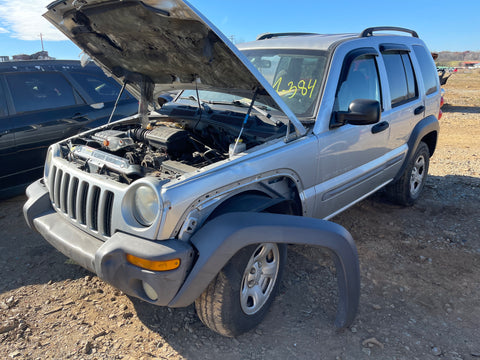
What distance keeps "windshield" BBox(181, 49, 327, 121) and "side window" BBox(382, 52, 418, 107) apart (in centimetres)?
104

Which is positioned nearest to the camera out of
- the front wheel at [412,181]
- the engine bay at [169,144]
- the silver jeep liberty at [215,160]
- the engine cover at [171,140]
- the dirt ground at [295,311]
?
the silver jeep liberty at [215,160]

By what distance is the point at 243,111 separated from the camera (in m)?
3.28

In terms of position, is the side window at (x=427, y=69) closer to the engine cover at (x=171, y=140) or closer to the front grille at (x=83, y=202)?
the engine cover at (x=171, y=140)

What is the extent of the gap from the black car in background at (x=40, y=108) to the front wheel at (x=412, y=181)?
3.77 metres

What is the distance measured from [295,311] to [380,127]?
1.94 metres

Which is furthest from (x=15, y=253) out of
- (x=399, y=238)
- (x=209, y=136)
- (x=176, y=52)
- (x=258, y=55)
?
(x=399, y=238)

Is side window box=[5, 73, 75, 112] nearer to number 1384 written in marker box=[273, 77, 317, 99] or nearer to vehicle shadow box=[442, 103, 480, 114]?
number 1384 written in marker box=[273, 77, 317, 99]

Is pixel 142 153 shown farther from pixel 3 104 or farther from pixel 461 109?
pixel 461 109

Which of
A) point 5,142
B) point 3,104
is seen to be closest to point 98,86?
point 3,104

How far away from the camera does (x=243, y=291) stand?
101 inches

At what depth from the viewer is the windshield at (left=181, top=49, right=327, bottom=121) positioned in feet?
10.3

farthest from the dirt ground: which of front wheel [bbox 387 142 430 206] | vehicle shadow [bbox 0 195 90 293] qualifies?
front wheel [bbox 387 142 430 206]

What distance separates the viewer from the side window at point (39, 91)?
464 centimetres

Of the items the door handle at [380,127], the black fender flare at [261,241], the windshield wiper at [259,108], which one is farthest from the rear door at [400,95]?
the black fender flare at [261,241]
